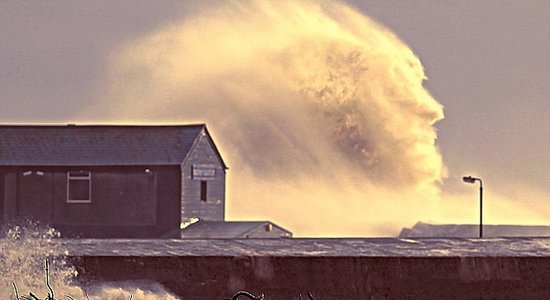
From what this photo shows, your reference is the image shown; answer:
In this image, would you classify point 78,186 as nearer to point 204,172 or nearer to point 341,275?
point 204,172

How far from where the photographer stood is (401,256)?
822 inches

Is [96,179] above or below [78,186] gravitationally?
above

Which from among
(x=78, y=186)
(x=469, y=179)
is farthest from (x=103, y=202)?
(x=469, y=179)

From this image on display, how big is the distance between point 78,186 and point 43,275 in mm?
68127

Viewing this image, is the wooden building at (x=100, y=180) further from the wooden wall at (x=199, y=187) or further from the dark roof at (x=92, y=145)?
the wooden wall at (x=199, y=187)

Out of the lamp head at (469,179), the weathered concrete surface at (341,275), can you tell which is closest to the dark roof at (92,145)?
the lamp head at (469,179)

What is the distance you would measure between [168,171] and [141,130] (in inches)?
111

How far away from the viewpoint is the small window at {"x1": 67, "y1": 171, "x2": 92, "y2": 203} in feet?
275

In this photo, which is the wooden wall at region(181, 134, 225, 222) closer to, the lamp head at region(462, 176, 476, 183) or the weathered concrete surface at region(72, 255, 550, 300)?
the lamp head at region(462, 176, 476, 183)

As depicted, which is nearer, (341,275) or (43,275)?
(43,275)

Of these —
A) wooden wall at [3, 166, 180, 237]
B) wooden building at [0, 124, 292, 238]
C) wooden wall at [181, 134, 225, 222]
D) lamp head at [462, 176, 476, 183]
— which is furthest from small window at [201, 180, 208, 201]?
lamp head at [462, 176, 476, 183]

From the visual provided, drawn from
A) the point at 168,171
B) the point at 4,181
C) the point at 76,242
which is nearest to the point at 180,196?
the point at 168,171

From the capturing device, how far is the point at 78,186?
8425 cm

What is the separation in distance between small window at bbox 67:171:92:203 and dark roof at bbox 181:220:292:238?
512 centimetres
